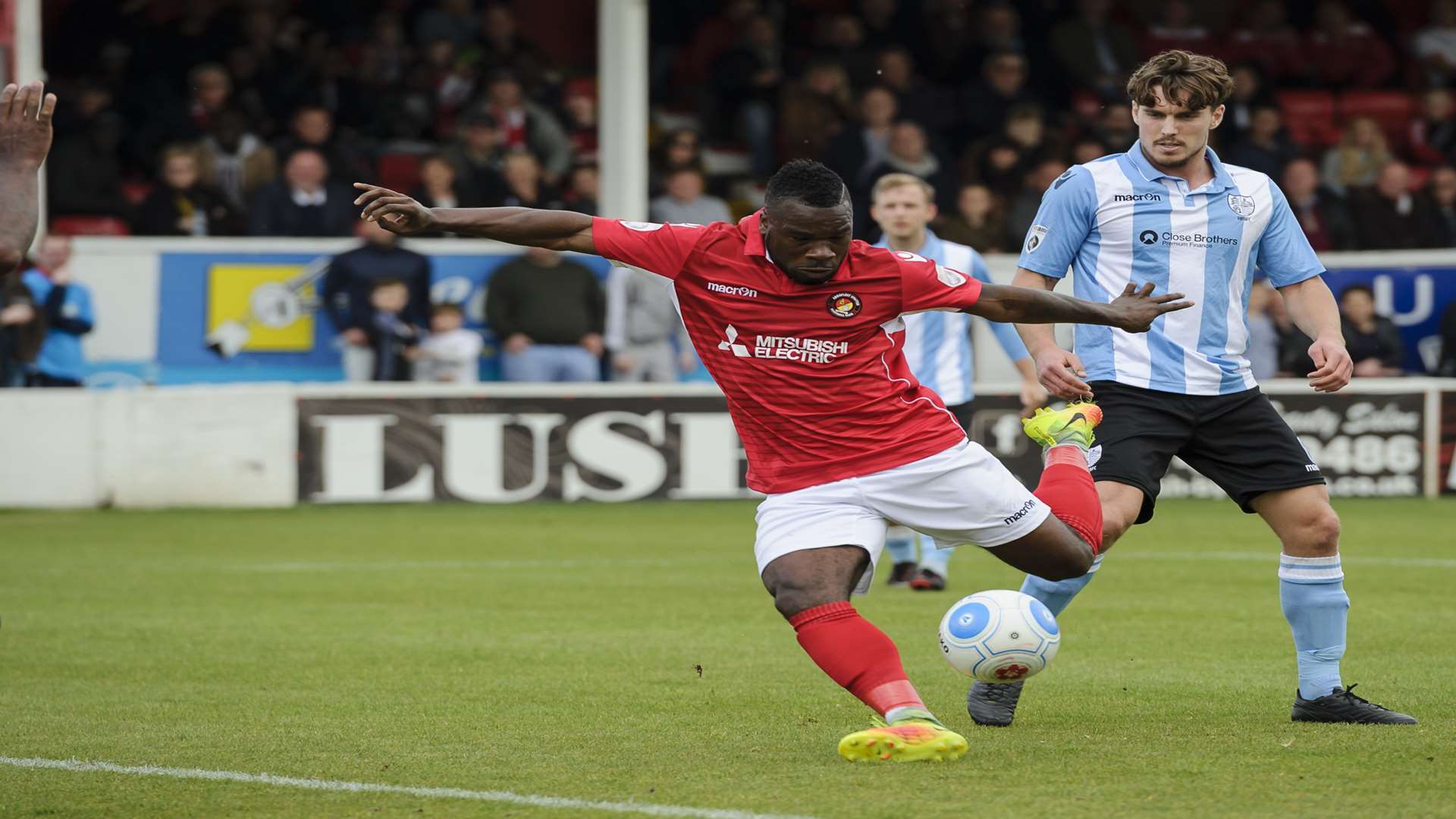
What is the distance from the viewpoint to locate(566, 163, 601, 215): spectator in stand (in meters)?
19.0

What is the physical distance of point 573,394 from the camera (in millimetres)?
16297

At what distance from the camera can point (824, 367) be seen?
584 centimetres

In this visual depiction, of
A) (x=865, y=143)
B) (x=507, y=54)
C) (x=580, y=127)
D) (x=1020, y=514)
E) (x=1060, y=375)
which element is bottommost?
(x=1020, y=514)

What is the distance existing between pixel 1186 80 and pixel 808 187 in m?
1.46

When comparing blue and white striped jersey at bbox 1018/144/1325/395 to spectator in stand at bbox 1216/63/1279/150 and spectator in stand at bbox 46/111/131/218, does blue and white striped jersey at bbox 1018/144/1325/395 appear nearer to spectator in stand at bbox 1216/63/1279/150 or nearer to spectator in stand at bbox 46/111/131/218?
spectator in stand at bbox 46/111/131/218

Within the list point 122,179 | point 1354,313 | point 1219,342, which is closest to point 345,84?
→ point 122,179

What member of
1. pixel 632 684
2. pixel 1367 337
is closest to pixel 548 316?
pixel 1367 337

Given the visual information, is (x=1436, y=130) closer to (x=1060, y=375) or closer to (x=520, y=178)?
(x=520, y=178)

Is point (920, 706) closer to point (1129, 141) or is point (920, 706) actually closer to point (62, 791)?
point (62, 791)

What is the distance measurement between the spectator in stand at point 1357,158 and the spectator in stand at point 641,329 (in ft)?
23.4

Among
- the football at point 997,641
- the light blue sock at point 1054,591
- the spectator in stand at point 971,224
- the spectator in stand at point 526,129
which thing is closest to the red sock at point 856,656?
the football at point 997,641

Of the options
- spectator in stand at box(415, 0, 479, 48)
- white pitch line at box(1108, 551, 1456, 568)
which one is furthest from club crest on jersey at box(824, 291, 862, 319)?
spectator in stand at box(415, 0, 479, 48)

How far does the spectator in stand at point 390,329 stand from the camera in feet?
55.7

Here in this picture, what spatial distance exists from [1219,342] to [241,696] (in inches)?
138
